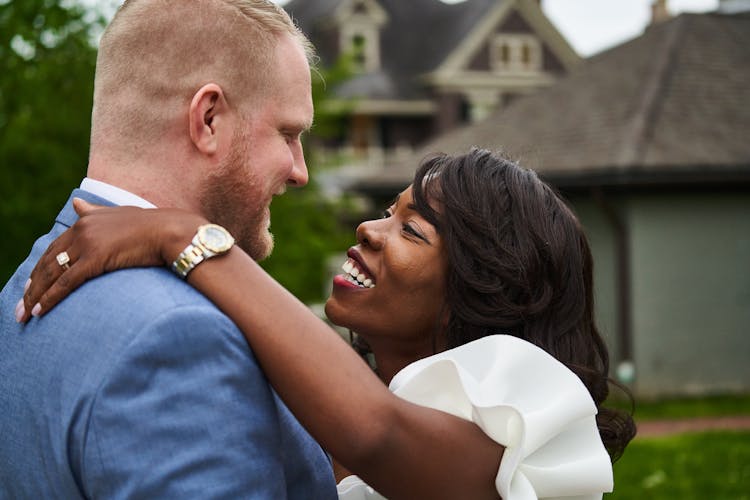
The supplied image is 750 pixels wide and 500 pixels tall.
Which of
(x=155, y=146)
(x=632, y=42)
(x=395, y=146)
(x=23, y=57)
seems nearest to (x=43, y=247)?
(x=155, y=146)

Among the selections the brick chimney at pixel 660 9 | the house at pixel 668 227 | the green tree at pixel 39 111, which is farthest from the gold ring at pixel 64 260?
the brick chimney at pixel 660 9

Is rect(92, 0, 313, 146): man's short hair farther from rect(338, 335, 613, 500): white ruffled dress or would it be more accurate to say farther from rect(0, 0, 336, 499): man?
rect(338, 335, 613, 500): white ruffled dress

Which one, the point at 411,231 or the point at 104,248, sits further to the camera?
the point at 411,231

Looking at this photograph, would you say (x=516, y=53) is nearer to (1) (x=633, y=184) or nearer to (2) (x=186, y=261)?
(1) (x=633, y=184)

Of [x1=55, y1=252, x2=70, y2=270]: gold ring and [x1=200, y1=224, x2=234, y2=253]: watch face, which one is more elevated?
[x1=55, y1=252, x2=70, y2=270]: gold ring

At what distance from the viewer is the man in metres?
1.99

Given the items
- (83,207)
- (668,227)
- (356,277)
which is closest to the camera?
(83,207)

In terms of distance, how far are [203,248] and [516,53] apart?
37270 mm

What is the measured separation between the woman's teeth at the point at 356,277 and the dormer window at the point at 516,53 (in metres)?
35.6

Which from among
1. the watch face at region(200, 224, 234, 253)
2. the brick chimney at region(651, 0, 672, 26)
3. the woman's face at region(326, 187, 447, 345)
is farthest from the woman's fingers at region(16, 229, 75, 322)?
the brick chimney at region(651, 0, 672, 26)

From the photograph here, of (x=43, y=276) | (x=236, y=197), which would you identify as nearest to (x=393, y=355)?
(x=236, y=197)

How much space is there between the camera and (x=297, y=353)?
224 centimetres

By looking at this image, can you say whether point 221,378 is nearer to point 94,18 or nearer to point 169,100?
point 169,100

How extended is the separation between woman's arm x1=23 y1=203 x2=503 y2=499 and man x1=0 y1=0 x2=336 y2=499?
0.04 metres
